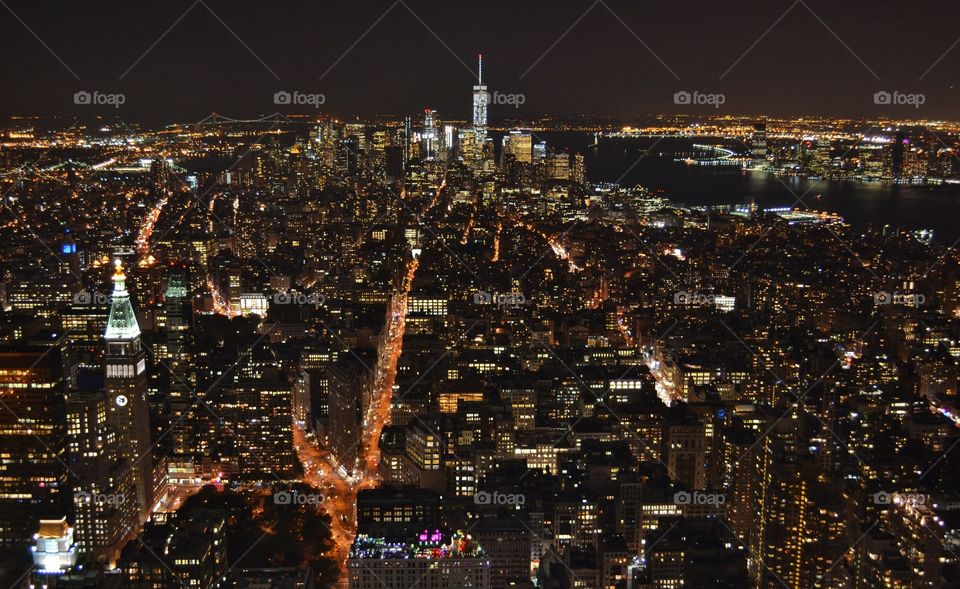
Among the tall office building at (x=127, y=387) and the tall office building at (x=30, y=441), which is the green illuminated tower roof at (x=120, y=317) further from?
the tall office building at (x=30, y=441)

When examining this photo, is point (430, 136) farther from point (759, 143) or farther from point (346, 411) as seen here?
point (346, 411)

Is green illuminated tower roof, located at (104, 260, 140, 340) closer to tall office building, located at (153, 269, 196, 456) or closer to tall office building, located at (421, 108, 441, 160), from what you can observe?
tall office building, located at (153, 269, 196, 456)

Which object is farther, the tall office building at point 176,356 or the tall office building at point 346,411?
the tall office building at point 346,411

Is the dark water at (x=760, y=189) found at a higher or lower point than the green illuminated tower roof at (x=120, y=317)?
higher

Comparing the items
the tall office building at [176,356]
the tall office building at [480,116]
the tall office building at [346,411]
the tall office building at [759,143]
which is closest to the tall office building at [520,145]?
the tall office building at [480,116]

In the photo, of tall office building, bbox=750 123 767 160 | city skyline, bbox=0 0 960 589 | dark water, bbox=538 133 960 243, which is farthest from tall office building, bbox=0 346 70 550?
tall office building, bbox=750 123 767 160

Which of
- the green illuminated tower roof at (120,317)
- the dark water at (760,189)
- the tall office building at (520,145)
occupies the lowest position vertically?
the green illuminated tower roof at (120,317)
